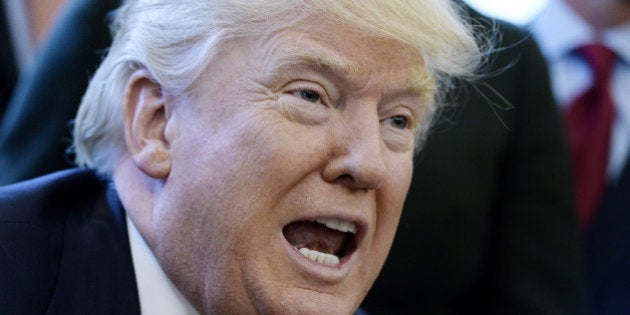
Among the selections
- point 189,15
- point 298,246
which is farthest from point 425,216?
point 189,15

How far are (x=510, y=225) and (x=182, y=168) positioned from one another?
3.34ft

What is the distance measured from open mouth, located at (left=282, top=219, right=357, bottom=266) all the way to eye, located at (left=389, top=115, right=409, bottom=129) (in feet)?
0.65

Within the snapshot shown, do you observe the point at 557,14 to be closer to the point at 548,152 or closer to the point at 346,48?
the point at 548,152

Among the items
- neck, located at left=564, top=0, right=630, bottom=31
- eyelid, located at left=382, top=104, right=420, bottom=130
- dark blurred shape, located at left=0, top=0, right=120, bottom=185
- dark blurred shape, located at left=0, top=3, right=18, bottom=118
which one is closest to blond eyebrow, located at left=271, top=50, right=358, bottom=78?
eyelid, located at left=382, top=104, right=420, bottom=130

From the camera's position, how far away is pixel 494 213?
7.68 feet

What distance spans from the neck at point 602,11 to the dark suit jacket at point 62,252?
1.47 meters

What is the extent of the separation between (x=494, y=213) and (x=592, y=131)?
436mm

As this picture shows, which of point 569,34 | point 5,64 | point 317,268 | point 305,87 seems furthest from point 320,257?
point 5,64

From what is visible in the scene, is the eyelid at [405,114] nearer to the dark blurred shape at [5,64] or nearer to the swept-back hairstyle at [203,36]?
the swept-back hairstyle at [203,36]

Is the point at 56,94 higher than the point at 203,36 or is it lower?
lower

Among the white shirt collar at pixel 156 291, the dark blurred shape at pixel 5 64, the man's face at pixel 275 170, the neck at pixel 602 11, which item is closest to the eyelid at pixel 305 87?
the man's face at pixel 275 170

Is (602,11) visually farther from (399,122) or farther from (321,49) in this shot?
(321,49)

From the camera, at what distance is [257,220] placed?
1508 mm

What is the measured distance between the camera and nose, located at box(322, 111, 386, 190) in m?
1.53
